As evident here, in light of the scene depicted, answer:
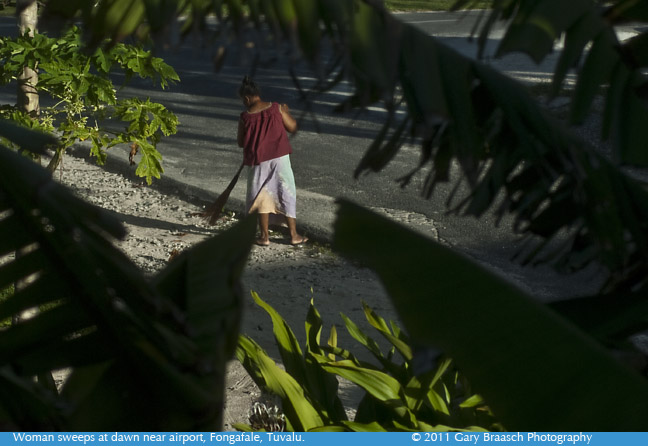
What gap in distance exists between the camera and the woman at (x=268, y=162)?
6504 millimetres

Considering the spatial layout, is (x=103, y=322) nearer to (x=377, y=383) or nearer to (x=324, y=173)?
(x=377, y=383)

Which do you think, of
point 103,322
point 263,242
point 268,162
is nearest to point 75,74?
point 268,162

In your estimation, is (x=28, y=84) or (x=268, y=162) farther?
(x=268, y=162)

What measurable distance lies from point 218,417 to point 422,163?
714 millimetres

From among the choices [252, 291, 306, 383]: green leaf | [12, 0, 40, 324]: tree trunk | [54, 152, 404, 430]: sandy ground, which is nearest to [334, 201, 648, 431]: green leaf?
[252, 291, 306, 383]: green leaf

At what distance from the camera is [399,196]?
315 inches

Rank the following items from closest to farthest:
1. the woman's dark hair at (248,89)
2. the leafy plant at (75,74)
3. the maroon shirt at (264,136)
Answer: the leafy plant at (75,74), the woman's dark hair at (248,89), the maroon shirt at (264,136)

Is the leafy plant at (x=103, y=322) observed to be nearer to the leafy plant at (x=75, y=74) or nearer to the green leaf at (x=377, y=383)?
the green leaf at (x=377, y=383)

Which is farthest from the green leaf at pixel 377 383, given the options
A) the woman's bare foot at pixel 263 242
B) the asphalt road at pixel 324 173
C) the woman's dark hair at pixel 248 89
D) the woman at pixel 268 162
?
the woman's bare foot at pixel 263 242

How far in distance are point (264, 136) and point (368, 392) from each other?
3927mm

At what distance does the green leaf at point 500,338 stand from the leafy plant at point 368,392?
1393 millimetres

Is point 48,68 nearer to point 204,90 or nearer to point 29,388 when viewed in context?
point 29,388

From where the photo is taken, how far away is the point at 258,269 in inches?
245

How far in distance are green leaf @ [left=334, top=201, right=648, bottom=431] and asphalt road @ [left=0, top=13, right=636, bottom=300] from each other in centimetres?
230
